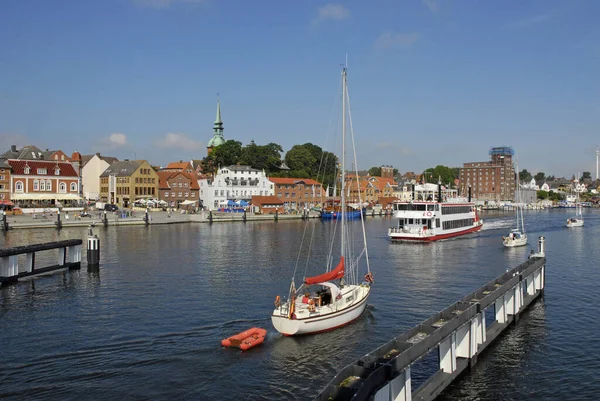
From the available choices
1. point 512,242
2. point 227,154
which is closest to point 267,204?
point 227,154

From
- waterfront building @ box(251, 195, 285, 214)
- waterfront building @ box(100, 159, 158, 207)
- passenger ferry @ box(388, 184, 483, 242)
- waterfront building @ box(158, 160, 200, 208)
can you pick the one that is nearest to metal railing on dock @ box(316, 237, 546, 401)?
passenger ferry @ box(388, 184, 483, 242)

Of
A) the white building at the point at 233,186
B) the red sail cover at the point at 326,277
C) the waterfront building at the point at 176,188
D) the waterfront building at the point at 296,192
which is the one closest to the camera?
the red sail cover at the point at 326,277

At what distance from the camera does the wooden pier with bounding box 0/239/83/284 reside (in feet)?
126

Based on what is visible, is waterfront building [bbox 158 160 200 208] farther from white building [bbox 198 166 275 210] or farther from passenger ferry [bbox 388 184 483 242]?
passenger ferry [bbox 388 184 483 242]

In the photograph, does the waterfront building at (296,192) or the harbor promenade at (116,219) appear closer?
the harbor promenade at (116,219)

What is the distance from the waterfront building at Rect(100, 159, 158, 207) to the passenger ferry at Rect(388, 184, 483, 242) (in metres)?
74.0

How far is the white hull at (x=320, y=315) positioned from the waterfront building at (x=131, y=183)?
105837 millimetres

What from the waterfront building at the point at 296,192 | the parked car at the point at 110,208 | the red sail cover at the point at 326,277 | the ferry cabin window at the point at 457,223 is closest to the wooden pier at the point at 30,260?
the red sail cover at the point at 326,277

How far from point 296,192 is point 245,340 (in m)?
116

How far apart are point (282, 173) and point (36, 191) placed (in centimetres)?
7201

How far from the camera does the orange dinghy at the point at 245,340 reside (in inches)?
961

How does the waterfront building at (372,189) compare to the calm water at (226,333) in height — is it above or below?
above

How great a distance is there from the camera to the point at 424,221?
73688 mm

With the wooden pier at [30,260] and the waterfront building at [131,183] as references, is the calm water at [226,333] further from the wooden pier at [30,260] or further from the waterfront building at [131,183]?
the waterfront building at [131,183]
